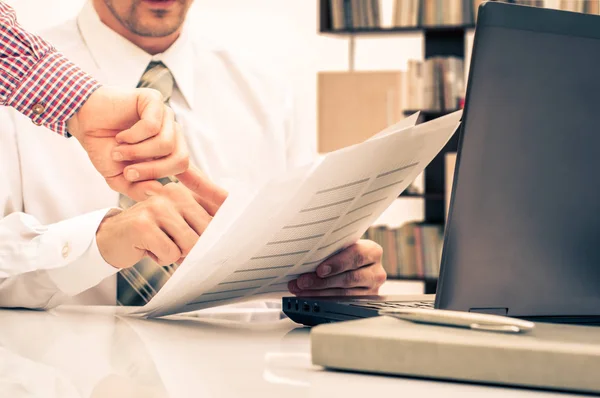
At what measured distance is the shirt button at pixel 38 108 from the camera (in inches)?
39.4

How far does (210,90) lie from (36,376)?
4.27 ft

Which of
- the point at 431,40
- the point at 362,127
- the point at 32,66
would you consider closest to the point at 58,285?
the point at 32,66

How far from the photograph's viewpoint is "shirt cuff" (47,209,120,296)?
109cm

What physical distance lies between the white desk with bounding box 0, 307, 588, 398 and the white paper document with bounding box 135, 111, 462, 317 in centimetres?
5

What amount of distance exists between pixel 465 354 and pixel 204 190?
56cm

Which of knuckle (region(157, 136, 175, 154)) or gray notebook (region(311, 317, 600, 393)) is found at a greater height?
knuckle (region(157, 136, 175, 154))

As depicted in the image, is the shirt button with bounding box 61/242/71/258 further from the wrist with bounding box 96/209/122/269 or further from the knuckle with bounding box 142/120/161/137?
the knuckle with bounding box 142/120/161/137

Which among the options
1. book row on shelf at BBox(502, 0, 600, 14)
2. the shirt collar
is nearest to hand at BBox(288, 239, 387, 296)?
the shirt collar

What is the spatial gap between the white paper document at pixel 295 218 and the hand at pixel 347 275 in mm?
28

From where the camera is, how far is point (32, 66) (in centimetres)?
103

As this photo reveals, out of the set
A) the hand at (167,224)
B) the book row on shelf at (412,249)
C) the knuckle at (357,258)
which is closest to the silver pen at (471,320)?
the hand at (167,224)

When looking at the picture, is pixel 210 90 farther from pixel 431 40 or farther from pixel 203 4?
pixel 203 4

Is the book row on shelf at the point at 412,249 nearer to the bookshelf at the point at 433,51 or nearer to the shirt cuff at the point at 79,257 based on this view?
the bookshelf at the point at 433,51

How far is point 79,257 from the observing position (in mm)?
1104
